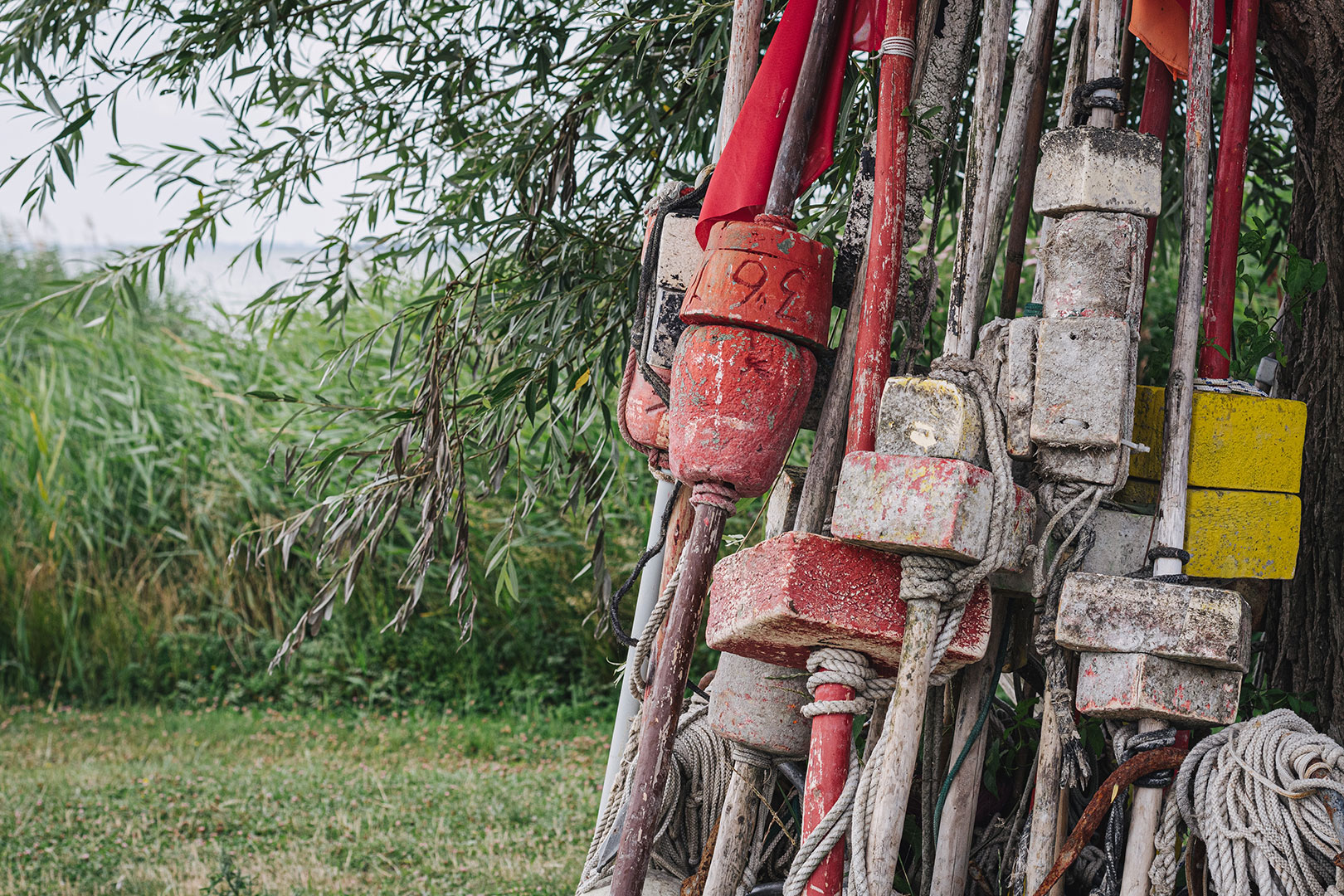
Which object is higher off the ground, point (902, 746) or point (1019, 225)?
point (1019, 225)

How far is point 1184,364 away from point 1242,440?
0.54 ft

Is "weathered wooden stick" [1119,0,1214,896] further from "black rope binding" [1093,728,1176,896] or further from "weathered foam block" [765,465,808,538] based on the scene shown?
"weathered foam block" [765,465,808,538]

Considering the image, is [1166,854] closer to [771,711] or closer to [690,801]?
[771,711]

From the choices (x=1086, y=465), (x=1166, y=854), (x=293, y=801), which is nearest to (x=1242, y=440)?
(x=1086, y=465)

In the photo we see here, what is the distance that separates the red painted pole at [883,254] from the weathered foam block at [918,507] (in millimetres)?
145

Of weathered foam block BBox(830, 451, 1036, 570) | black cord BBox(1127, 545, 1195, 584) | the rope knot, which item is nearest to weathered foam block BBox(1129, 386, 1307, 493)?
black cord BBox(1127, 545, 1195, 584)

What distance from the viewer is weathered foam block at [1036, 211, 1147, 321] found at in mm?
1893

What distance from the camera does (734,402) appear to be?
1916 mm

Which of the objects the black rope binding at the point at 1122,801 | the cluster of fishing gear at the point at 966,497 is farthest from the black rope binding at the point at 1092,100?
the black rope binding at the point at 1122,801

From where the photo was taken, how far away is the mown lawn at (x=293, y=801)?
3590 mm

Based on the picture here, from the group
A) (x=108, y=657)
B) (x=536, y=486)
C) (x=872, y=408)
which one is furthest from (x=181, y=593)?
(x=872, y=408)

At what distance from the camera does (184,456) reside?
6176mm

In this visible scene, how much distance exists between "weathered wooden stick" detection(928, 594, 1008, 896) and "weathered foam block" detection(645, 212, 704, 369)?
2.32 feet

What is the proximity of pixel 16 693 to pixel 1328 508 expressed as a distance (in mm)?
5517
